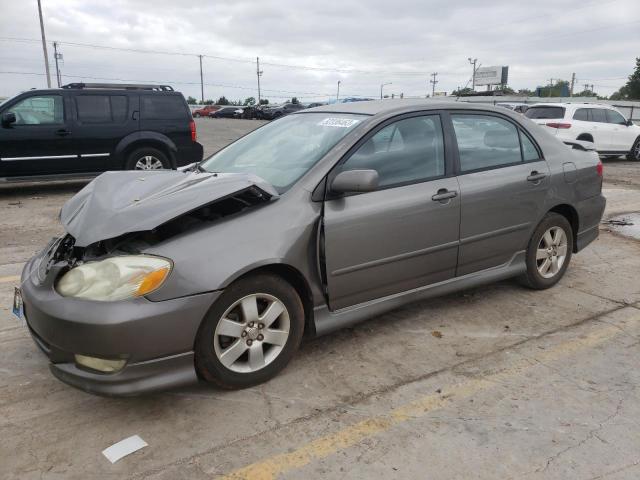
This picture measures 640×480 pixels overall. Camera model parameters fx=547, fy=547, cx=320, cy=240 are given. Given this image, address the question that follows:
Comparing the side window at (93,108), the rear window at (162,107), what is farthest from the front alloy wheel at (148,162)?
the side window at (93,108)

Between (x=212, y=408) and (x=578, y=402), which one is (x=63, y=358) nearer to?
(x=212, y=408)

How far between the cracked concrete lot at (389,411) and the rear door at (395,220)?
17.6 inches

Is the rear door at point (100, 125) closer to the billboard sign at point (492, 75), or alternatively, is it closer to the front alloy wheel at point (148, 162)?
the front alloy wheel at point (148, 162)

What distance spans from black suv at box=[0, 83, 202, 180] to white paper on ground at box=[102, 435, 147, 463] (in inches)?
295

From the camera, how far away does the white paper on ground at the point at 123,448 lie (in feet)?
8.11

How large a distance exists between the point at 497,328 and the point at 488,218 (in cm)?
79

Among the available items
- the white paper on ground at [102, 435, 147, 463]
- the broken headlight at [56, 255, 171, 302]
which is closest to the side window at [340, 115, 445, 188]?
the broken headlight at [56, 255, 171, 302]

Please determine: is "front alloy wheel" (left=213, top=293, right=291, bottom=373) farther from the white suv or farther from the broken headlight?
the white suv

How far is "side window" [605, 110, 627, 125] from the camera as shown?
15.0 metres

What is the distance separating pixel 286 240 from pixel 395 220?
790 mm

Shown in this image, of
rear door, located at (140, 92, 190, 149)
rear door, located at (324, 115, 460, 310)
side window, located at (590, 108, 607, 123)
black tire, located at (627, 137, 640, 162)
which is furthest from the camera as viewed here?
black tire, located at (627, 137, 640, 162)

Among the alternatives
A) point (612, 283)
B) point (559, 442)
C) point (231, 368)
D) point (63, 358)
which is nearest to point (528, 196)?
point (612, 283)

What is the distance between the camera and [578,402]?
9.60 ft

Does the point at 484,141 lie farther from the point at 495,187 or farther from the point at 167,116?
the point at 167,116
